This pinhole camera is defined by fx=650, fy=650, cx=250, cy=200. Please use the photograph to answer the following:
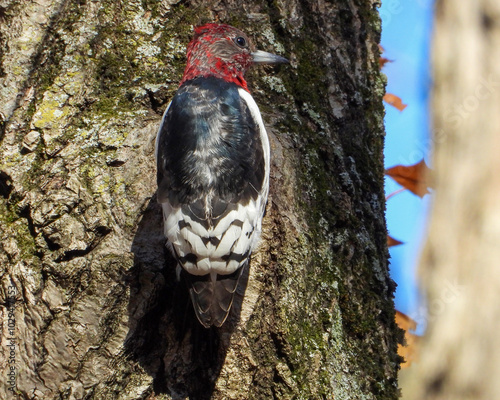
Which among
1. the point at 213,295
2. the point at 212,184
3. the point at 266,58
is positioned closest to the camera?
the point at 213,295

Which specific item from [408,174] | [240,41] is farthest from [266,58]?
[408,174]

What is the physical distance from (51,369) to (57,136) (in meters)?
1.01

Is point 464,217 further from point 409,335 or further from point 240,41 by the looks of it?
point 409,335

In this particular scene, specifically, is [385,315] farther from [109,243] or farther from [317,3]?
[317,3]

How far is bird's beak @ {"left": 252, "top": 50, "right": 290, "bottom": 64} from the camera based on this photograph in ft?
10.2

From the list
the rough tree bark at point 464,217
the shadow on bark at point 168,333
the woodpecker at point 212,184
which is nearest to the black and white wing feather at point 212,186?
the woodpecker at point 212,184

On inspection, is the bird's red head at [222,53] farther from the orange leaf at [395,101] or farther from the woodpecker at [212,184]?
the orange leaf at [395,101]

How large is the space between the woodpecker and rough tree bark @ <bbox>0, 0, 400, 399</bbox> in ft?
0.40

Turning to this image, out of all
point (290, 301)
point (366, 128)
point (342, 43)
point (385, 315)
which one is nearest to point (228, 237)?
point (290, 301)

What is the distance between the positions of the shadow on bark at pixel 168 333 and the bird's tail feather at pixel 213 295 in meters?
0.13

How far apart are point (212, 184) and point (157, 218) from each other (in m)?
0.30

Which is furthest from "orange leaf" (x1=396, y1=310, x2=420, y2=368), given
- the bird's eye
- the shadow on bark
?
the bird's eye

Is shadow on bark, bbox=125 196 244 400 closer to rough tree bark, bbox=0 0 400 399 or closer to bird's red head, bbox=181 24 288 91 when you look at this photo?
rough tree bark, bbox=0 0 400 399

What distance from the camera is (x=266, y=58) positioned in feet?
10.3
